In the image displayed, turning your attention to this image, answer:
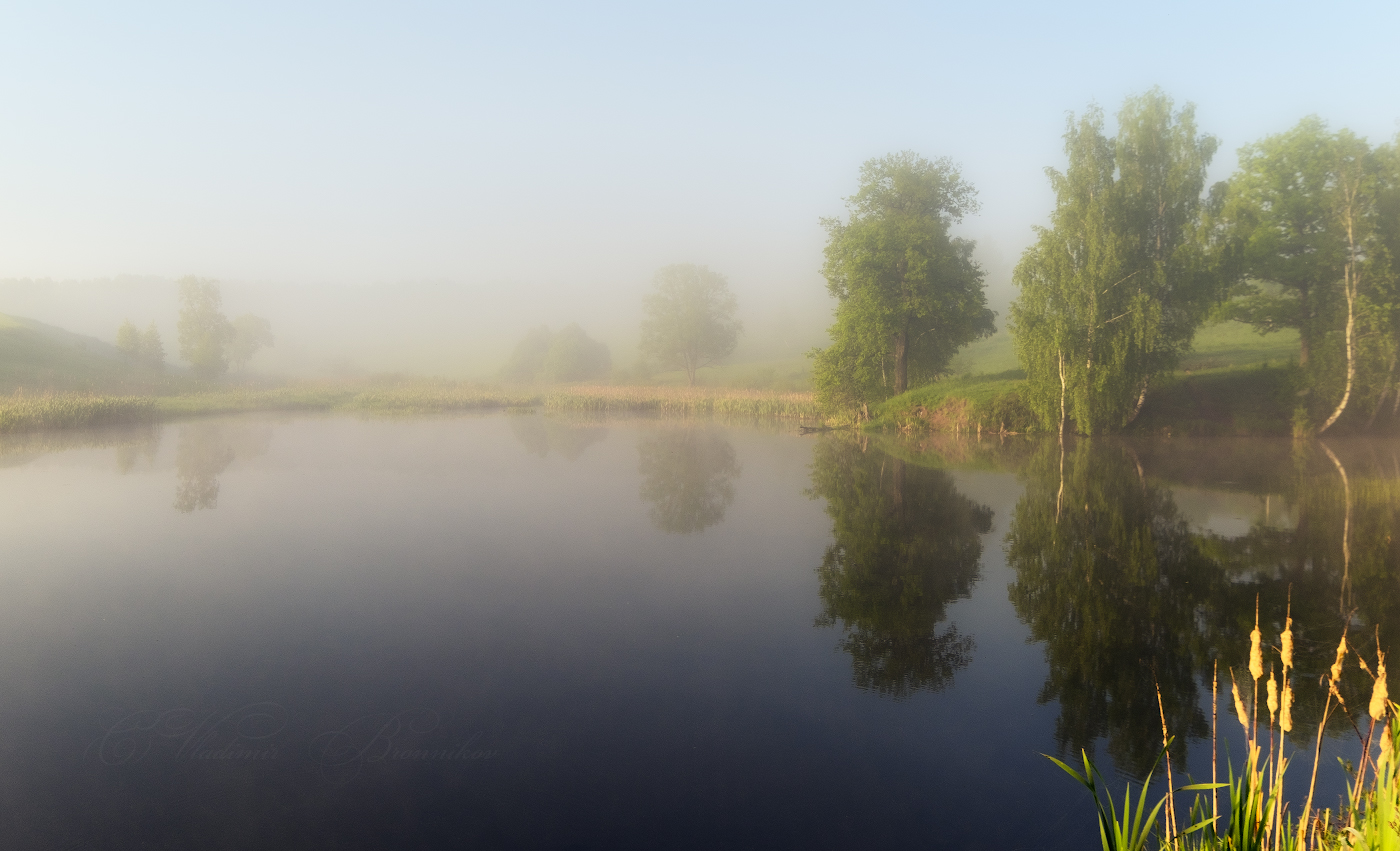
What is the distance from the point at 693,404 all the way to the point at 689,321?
114 feet

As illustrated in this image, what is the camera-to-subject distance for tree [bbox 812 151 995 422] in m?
38.0

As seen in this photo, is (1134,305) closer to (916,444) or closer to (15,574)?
(916,444)

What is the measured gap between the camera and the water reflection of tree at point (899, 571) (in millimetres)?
7781

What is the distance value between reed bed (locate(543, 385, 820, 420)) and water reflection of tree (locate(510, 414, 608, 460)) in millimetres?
7360

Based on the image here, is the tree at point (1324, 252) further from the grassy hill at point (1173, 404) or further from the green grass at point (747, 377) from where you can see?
the green grass at point (747, 377)

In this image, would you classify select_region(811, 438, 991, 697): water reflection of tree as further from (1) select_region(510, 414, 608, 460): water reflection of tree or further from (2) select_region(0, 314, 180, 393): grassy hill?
(2) select_region(0, 314, 180, 393): grassy hill

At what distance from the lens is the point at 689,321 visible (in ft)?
268

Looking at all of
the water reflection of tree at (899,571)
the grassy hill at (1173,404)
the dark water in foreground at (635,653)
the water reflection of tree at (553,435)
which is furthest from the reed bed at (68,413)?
the grassy hill at (1173,404)

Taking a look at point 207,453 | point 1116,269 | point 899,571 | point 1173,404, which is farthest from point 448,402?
point 899,571

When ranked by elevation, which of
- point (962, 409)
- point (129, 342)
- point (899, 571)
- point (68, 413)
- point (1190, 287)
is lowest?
point (899, 571)

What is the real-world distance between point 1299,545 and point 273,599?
52.3 ft

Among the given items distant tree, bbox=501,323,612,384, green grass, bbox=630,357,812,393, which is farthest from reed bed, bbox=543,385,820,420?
distant tree, bbox=501,323,612,384

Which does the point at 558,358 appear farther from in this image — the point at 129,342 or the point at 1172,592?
the point at 1172,592

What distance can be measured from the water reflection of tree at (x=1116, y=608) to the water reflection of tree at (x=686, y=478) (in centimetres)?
620
